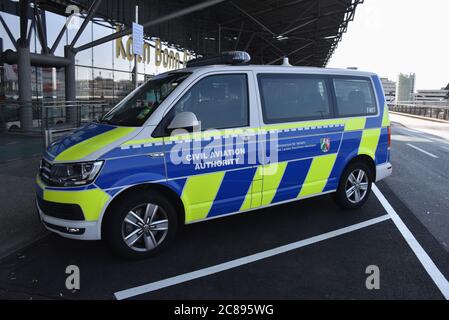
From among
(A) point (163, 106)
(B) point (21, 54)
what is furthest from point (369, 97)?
(B) point (21, 54)

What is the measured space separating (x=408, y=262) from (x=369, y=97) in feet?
9.22

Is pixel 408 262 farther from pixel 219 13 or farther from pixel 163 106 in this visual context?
pixel 219 13

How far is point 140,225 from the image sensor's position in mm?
4164

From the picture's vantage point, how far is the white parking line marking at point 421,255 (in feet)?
12.1

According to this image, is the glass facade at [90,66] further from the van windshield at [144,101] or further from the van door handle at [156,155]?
the van door handle at [156,155]

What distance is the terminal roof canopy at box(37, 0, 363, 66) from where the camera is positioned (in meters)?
19.3

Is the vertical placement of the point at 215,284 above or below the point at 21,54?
below

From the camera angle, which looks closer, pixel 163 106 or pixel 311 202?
pixel 163 106

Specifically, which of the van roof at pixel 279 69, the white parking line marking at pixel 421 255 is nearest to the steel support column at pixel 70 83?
the van roof at pixel 279 69

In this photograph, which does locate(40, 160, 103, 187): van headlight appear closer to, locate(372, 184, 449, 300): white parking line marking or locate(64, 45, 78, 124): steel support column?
locate(372, 184, 449, 300): white parking line marking

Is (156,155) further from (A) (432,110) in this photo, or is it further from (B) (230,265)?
(A) (432,110)

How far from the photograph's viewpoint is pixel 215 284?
3.69 m

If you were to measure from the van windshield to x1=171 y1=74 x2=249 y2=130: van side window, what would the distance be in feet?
0.71
